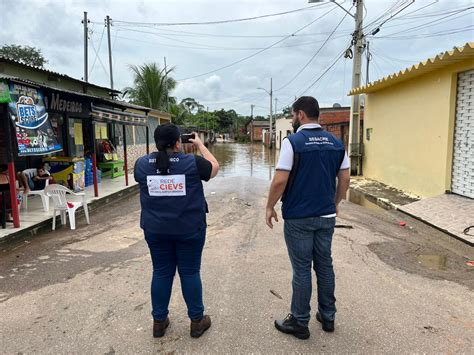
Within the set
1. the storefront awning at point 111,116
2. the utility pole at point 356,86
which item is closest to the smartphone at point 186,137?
the storefront awning at point 111,116

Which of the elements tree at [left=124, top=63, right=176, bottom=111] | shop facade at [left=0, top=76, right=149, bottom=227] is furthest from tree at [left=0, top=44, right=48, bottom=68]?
shop facade at [left=0, top=76, right=149, bottom=227]

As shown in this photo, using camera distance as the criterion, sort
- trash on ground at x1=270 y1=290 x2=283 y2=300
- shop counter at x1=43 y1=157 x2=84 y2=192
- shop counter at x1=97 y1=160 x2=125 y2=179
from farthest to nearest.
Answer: shop counter at x1=97 y1=160 x2=125 y2=179 < shop counter at x1=43 y1=157 x2=84 y2=192 < trash on ground at x1=270 y1=290 x2=283 y2=300

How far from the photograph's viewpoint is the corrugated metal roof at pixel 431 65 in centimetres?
743

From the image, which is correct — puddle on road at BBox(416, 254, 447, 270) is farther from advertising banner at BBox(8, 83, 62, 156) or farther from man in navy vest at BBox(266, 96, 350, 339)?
advertising banner at BBox(8, 83, 62, 156)

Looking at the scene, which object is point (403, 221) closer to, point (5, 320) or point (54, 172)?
point (5, 320)

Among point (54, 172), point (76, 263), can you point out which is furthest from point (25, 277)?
point (54, 172)

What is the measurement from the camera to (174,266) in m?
3.02

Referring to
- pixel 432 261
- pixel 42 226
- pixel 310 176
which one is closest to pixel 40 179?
pixel 42 226

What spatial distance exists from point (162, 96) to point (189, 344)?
963 inches

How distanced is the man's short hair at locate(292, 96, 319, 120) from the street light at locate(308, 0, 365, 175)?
1210 cm

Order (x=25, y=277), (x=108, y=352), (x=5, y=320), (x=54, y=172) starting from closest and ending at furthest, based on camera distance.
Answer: (x=108, y=352) < (x=5, y=320) < (x=25, y=277) < (x=54, y=172)

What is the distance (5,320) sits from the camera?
11.1 ft

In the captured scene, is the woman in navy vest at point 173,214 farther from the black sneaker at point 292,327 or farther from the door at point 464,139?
the door at point 464,139

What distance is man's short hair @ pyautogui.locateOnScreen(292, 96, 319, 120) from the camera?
296cm
